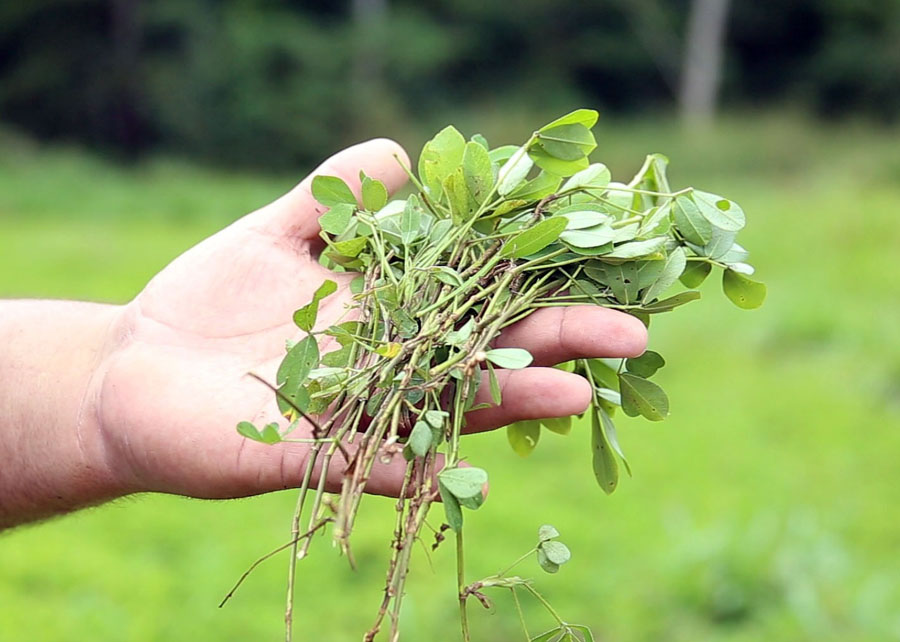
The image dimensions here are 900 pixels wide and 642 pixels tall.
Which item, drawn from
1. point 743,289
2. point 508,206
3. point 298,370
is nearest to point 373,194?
Answer: point 508,206

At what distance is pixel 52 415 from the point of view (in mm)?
1424

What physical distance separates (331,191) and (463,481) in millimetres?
496

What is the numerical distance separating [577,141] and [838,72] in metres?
17.7

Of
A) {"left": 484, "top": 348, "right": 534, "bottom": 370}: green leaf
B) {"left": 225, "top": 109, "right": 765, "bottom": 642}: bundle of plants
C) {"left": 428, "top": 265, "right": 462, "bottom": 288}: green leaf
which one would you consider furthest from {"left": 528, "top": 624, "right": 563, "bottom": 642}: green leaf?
{"left": 428, "top": 265, "right": 462, "bottom": 288}: green leaf

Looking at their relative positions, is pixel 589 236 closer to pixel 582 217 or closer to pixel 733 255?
pixel 582 217

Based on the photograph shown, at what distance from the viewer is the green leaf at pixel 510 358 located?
3.31ft

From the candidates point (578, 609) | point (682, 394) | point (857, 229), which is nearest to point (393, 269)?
point (578, 609)

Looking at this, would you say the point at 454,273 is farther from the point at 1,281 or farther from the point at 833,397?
the point at 1,281

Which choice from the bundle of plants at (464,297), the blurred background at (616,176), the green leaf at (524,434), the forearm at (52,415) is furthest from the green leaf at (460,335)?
the blurred background at (616,176)

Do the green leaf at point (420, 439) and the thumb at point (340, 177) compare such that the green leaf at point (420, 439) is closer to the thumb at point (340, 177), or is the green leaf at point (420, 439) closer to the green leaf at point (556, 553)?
the green leaf at point (556, 553)

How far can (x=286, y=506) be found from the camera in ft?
10.8

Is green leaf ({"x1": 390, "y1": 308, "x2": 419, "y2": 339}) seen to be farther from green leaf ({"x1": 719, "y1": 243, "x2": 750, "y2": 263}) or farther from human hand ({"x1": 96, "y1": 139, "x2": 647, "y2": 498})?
green leaf ({"x1": 719, "y1": 243, "x2": 750, "y2": 263})

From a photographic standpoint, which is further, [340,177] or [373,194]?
[340,177]

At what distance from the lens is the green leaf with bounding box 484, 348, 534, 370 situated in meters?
1.01
